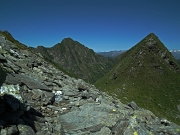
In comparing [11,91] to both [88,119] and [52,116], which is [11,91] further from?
[88,119]

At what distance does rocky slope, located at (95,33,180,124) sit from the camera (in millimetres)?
82500

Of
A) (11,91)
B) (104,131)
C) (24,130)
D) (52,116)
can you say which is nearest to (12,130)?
(24,130)

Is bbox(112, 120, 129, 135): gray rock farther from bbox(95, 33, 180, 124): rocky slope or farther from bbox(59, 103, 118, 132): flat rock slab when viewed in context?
bbox(95, 33, 180, 124): rocky slope

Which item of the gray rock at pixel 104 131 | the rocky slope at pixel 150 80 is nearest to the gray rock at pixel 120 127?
the gray rock at pixel 104 131

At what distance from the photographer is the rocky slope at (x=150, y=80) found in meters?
82.5

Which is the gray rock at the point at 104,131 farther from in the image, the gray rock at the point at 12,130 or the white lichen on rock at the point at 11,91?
the white lichen on rock at the point at 11,91

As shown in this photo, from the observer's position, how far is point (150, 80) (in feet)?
337

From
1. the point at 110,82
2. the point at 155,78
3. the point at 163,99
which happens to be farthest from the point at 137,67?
the point at 163,99

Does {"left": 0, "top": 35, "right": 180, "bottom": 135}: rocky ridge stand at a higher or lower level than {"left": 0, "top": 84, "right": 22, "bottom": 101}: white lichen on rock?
lower

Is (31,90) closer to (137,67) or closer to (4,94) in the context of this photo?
(4,94)

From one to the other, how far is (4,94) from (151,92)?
312ft

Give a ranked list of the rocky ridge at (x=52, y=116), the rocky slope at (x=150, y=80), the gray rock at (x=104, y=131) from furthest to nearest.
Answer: the rocky slope at (x=150, y=80) < the gray rock at (x=104, y=131) < the rocky ridge at (x=52, y=116)

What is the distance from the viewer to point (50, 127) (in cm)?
1151

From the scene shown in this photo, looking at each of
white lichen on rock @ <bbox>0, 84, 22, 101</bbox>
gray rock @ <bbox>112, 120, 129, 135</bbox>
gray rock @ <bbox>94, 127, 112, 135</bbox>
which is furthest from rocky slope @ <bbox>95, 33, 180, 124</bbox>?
white lichen on rock @ <bbox>0, 84, 22, 101</bbox>
